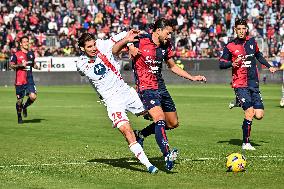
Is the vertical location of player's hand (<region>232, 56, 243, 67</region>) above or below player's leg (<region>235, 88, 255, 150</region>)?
above

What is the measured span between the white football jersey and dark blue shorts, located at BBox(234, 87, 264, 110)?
14.7 ft

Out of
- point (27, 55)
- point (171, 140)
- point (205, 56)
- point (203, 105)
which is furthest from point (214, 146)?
point (205, 56)

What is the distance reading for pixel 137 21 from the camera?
57750 mm

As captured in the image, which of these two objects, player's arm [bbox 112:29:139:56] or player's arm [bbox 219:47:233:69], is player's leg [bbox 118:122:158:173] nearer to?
player's arm [bbox 112:29:139:56]

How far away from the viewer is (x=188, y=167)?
44.4 ft

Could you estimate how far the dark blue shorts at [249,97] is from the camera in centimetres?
1716

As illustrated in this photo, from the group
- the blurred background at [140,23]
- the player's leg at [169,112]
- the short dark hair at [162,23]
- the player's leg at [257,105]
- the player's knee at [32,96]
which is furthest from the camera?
the blurred background at [140,23]

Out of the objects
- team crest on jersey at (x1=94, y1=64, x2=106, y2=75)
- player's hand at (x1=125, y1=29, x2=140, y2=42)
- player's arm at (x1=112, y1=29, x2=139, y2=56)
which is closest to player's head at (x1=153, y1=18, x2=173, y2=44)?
player's arm at (x1=112, y1=29, x2=139, y2=56)

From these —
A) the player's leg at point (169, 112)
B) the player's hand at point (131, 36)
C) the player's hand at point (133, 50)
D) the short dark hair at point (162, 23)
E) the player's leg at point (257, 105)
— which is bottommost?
the player's leg at point (257, 105)

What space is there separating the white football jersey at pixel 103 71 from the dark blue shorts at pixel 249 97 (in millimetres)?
4484

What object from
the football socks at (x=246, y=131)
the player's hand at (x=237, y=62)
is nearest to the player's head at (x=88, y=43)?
the player's hand at (x=237, y=62)

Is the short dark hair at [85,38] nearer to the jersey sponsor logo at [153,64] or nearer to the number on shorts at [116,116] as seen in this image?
the number on shorts at [116,116]

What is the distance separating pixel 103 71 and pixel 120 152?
3146 millimetres

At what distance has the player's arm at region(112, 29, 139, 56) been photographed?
12.9 m
